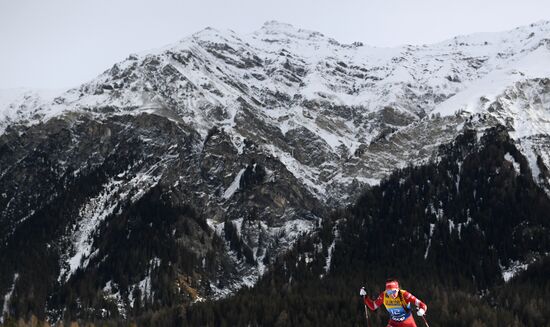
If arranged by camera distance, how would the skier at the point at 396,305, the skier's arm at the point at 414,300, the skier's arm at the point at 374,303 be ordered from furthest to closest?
the skier's arm at the point at 374,303 < the skier at the point at 396,305 < the skier's arm at the point at 414,300

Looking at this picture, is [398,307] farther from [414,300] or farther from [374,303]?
[414,300]

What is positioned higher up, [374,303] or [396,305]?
[374,303]

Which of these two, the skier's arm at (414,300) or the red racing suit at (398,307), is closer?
the skier's arm at (414,300)

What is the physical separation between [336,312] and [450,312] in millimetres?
24489

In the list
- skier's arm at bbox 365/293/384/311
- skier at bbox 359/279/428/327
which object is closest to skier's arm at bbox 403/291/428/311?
skier at bbox 359/279/428/327

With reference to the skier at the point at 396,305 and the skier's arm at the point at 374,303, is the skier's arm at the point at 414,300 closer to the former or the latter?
the skier at the point at 396,305

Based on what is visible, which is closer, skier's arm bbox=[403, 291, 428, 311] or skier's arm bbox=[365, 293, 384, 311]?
skier's arm bbox=[403, 291, 428, 311]

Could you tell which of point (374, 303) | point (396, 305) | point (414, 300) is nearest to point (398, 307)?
point (396, 305)

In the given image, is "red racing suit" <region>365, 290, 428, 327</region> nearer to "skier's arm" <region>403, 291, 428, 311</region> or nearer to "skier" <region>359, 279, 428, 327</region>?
"skier" <region>359, 279, 428, 327</region>

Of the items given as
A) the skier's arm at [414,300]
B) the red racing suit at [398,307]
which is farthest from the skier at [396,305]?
the skier's arm at [414,300]

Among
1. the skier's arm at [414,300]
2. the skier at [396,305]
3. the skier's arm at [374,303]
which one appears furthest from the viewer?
the skier's arm at [374,303]

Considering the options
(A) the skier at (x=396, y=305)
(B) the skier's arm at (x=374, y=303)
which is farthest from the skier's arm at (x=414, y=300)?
(B) the skier's arm at (x=374, y=303)

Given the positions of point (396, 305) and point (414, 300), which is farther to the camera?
point (396, 305)

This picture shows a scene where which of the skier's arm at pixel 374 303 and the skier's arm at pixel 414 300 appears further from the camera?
the skier's arm at pixel 374 303
